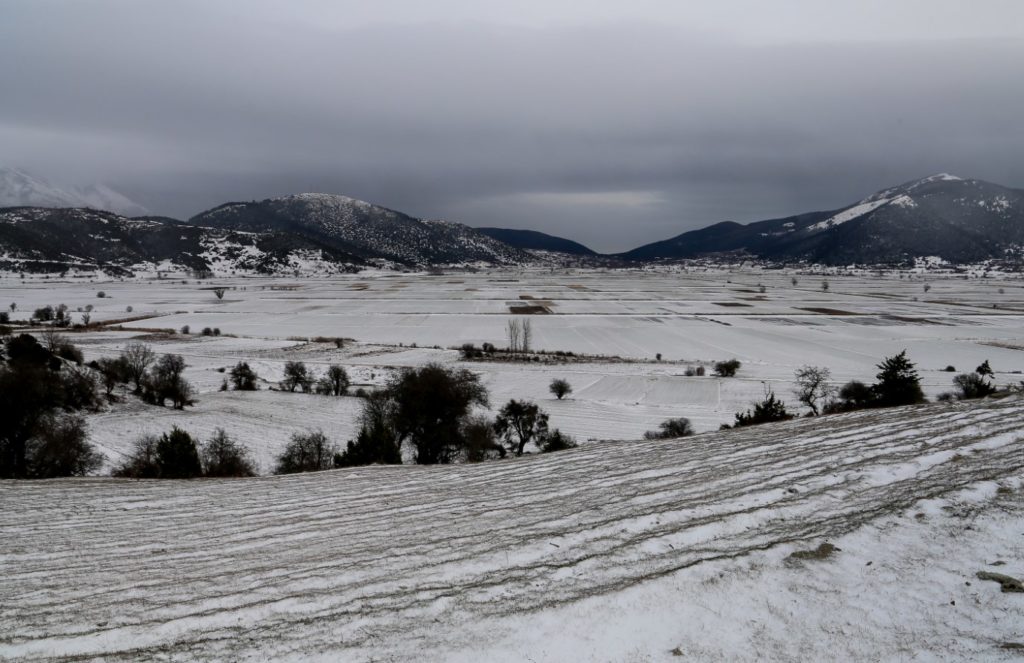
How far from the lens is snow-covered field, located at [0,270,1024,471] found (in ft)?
116

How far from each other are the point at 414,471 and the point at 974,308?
128m

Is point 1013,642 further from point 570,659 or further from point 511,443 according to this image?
point 511,443

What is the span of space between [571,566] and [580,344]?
5950 cm

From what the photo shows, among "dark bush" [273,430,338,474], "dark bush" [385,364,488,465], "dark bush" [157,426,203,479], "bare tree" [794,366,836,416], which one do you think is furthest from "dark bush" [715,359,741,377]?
"dark bush" [157,426,203,479]

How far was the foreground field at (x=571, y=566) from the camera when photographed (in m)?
5.16

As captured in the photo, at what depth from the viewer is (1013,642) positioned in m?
4.73

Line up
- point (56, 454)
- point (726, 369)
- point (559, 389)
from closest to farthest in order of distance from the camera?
point (56, 454), point (559, 389), point (726, 369)

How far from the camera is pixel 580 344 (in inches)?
2581

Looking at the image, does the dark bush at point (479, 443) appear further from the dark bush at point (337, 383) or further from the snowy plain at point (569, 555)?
the dark bush at point (337, 383)

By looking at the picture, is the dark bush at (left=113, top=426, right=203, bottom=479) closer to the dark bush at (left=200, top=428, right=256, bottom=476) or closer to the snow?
the dark bush at (left=200, top=428, right=256, bottom=476)

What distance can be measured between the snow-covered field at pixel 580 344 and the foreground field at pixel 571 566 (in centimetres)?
1874

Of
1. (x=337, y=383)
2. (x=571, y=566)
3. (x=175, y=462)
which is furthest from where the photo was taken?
(x=337, y=383)

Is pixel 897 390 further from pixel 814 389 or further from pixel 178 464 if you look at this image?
pixel 178 464

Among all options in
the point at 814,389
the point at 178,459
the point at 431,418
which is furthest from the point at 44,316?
the point at 814,389
